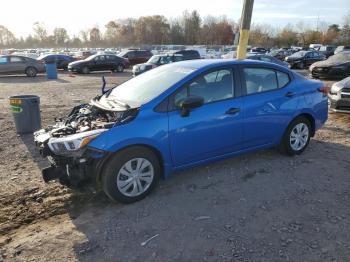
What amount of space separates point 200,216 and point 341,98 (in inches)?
227

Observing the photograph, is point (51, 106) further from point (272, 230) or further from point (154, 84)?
point (272, 230)

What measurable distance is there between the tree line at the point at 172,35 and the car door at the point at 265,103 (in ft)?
275

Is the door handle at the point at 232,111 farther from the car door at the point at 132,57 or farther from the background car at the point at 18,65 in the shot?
the car door at the point at 132,57

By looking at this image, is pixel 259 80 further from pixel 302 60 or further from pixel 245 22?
pixel 302 60

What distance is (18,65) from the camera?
72.1ft

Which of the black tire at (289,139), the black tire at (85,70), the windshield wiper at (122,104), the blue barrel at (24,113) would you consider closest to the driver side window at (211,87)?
the windshield wiper at (122,104)

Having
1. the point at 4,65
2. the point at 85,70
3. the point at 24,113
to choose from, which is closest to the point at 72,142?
the point at 24,113

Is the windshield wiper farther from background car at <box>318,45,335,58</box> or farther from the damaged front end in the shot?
background car at <box>318,45,335,58</box>

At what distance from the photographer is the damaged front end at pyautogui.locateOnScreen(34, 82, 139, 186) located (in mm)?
3973

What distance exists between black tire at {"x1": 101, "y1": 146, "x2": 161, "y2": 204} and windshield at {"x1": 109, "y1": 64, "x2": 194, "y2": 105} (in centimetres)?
66

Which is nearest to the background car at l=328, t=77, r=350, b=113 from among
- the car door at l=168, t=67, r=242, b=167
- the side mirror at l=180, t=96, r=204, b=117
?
the car door at l=168, t=67, r=242, b=167

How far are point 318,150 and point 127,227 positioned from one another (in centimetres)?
393

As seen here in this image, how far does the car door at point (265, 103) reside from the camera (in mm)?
5055

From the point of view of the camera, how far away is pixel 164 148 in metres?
4.32
